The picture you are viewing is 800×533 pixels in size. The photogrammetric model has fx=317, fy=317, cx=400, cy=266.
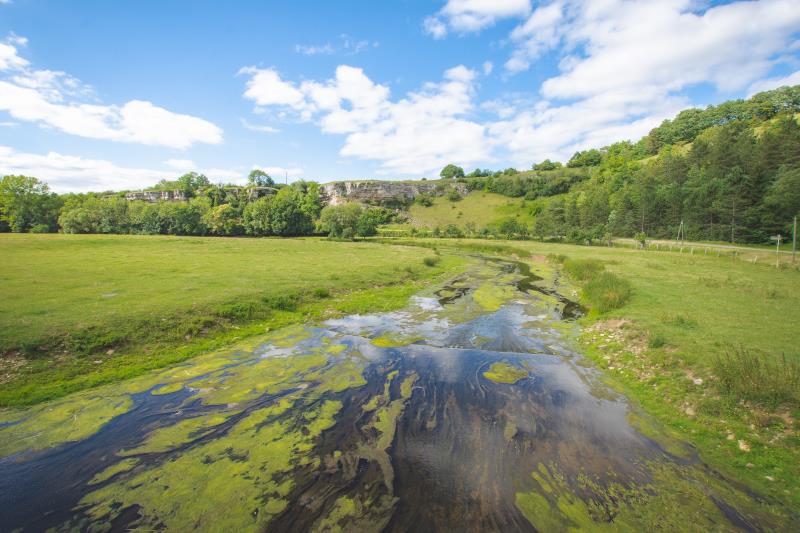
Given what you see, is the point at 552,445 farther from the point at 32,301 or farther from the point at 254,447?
the point at 32,301

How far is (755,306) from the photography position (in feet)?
60.4

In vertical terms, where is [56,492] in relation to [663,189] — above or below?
below

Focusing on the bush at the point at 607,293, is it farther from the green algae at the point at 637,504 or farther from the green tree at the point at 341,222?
the green tree at the point at 341,222

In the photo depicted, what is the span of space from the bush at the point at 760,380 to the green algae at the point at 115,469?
17291 millimetres

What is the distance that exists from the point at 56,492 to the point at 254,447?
13.0 feet

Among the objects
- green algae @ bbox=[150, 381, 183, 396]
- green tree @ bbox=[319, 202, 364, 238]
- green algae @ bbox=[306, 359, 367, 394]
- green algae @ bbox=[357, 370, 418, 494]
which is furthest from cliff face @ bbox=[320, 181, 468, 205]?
green algae @ bbox=[357, 370, 418, 494]

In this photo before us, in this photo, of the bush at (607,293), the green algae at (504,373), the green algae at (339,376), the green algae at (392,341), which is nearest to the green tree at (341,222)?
the bush at (607,293)

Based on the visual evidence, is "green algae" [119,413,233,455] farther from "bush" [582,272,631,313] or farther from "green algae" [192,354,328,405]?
"bush" [582,272,631,313]

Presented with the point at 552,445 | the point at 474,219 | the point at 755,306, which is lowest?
the point at 552,445

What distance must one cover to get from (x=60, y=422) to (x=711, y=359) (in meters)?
21.8

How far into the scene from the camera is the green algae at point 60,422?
8453mm

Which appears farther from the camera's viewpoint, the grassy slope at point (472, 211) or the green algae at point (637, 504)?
the grassy slope at point (472, 211)

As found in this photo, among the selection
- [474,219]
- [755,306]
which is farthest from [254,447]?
[474,219]

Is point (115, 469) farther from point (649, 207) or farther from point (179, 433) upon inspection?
point (649, 207)
